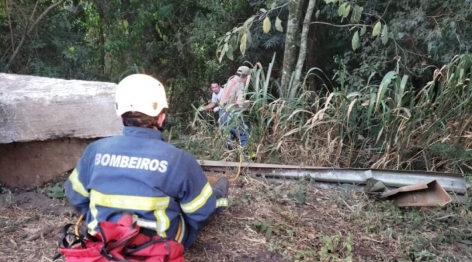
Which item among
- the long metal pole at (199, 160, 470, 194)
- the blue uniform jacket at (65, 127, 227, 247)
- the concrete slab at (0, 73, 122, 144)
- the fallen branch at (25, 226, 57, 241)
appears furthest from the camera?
the long metal pole at (199, 160, 470, 194)

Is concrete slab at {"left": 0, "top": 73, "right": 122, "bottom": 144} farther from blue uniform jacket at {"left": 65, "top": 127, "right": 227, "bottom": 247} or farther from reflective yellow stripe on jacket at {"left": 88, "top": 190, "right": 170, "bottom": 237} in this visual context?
reflective yellow stripe on jacket at {"left": 88, "top": 190, "right": 170, "bottom": 237}

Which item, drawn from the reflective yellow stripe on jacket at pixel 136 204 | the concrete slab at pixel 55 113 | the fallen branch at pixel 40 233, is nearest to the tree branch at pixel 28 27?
the concrete slab at pixel 55 113

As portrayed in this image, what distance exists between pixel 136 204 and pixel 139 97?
485 mm

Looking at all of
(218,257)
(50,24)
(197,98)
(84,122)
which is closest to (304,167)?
(218,257)

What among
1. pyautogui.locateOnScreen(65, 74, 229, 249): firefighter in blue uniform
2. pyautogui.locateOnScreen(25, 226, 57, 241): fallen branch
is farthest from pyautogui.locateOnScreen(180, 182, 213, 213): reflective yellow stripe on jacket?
pyautogui.locateOnScreen(25, 226, 57, 241): fallen branch

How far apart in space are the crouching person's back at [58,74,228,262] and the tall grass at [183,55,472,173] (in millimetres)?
2638

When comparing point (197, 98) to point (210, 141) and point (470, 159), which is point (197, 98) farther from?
point (470, 159)

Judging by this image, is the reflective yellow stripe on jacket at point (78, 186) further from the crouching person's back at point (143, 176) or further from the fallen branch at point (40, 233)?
the fallen branch at point (40, 233)

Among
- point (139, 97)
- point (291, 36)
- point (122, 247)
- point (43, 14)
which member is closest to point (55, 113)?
point (139, 97)

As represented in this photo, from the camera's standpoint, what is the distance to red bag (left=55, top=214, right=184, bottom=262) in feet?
7.16

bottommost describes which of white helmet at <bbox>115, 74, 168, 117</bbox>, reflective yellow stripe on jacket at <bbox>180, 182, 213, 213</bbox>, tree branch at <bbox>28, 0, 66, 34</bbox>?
tree branch at <bbox>28, 0, 66, 34</bbox>

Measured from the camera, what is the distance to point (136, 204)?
2299mm

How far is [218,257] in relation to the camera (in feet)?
10.6

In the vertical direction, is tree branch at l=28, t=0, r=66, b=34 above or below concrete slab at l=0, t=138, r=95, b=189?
above
